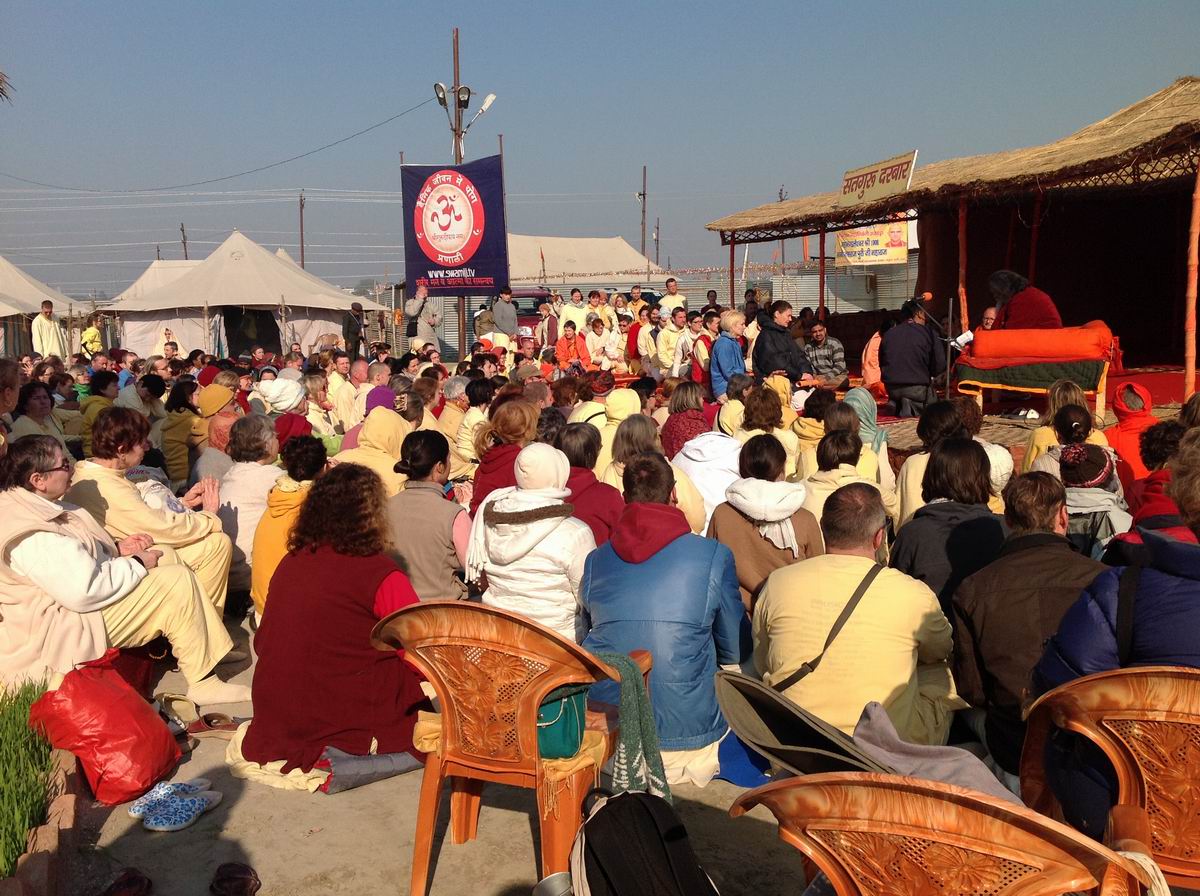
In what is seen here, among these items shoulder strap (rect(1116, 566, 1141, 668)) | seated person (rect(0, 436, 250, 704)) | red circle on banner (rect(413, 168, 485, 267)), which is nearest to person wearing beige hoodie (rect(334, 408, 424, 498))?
seated person (rect(0, 436, 250, 704))

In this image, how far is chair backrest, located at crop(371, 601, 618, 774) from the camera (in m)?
3.14

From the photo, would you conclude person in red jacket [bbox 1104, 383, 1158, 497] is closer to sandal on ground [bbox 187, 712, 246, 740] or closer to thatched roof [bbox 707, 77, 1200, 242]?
thatched roof [bbox 707, 77, 1200, 242]

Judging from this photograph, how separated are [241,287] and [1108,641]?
2659 cm

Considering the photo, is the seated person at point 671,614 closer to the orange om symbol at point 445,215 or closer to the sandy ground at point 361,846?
the sandy ground at point 361,846

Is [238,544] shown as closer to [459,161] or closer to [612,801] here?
[612,801]

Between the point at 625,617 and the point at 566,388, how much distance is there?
4.96 meters

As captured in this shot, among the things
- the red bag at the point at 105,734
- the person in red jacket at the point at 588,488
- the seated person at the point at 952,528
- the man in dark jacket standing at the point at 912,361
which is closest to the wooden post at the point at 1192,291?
the man in dark jacket standing at the point at 912,361

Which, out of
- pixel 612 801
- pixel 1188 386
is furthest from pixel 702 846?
pixel 1188 386

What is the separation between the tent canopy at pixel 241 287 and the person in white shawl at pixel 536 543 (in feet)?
78.5

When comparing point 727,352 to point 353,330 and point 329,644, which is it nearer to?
point 329,644

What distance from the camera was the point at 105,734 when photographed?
13.9ft

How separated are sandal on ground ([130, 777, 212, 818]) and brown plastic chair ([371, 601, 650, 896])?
1263 millimetres

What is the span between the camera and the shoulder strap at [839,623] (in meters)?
3.54

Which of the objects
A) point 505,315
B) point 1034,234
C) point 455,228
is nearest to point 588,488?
point 1034,234
